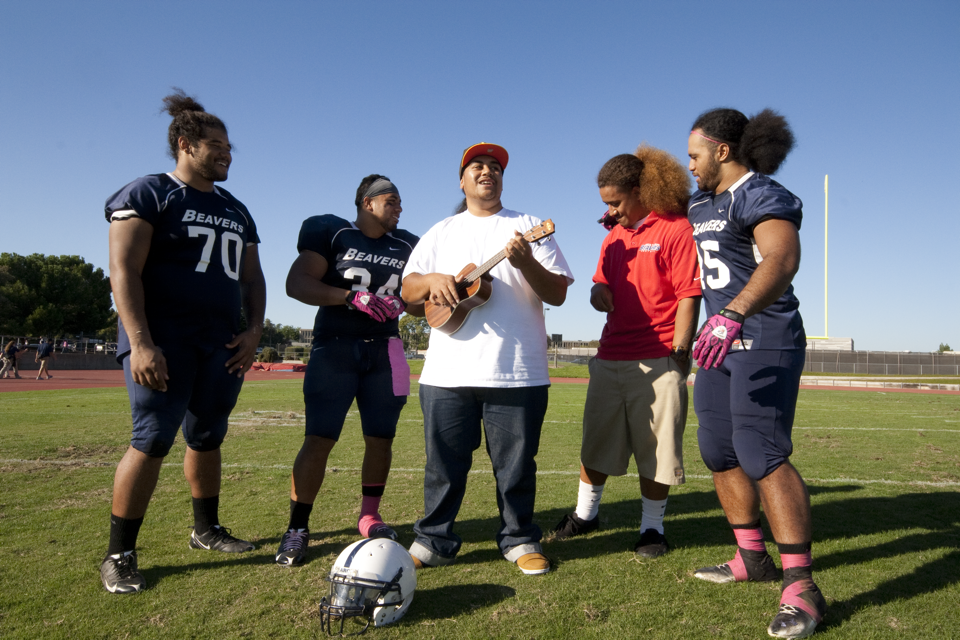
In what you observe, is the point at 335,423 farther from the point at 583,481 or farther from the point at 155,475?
the point at 583,481

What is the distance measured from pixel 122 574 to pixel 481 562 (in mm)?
1767

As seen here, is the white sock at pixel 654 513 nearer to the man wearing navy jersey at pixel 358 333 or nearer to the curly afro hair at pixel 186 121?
the man wearing navy jersey at pixel 358 333

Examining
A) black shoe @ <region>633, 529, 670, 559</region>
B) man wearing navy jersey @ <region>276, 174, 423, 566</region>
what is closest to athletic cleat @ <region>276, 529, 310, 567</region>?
man wearing navy jersey @ <region>276, 174, 423, 566</region>

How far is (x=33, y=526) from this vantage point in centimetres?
372

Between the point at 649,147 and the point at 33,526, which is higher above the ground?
the point at 649,147

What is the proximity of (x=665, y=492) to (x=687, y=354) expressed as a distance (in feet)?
2.76

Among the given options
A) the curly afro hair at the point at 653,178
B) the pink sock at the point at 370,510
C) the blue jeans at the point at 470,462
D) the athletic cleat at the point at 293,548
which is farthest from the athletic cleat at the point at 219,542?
the curly afro hair at the point at 653,178

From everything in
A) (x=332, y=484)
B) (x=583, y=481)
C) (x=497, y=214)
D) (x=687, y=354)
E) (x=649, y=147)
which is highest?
(x=649, y=147)

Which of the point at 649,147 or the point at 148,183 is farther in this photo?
the point at 649,147

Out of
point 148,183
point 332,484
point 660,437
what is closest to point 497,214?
point 660,437

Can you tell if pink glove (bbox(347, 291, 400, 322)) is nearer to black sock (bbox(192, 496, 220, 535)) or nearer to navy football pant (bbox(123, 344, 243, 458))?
navy football pant (bbox(123, 344, 243, 458))

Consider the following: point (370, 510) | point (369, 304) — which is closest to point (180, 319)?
point (369, 304)

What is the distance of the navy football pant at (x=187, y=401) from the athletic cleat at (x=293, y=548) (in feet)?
2.41

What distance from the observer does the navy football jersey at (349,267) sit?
374 cm
